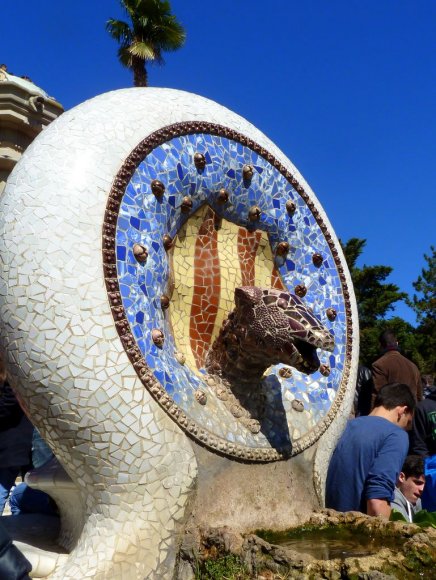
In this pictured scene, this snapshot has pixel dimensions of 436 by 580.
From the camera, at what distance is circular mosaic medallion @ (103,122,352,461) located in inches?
131

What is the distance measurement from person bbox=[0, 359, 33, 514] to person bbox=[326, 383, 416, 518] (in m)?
2.06

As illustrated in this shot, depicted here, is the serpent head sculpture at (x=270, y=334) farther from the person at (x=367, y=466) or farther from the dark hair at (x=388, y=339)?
the dark hair at (x=388, y=339)

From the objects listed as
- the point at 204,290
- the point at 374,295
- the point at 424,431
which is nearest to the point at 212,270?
the point at 204,290

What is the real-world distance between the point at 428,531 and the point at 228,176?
222cm

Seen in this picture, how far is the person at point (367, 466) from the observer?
3.98 m

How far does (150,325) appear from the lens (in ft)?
11.0

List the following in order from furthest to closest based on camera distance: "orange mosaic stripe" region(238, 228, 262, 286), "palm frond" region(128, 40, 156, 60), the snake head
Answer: "palm frond" region(128, 40, 156, 60), "orange mosaic stripe" region(238, 228, 262, 286), the snake head

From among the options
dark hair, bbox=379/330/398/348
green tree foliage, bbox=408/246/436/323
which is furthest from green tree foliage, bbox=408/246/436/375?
dark hair, bbox=379/330/398/348

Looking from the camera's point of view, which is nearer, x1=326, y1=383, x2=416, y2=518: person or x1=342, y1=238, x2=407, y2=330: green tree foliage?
x1=326, y1=383, x2=416, y2=518: person

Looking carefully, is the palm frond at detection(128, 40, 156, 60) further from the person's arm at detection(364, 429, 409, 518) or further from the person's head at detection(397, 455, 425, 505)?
the person's arm at detection(364, 429, 409, 518)

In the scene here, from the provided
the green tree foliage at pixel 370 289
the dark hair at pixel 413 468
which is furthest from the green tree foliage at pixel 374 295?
the dark hair at pixel 413 468

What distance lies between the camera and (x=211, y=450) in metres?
3.38

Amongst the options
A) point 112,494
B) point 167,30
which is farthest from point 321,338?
point 167,30

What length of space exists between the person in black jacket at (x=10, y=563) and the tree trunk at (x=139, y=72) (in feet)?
48.3
